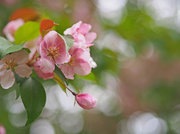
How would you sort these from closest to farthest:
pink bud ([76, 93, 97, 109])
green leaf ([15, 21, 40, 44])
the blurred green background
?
pink bud ([76, 93, 97, 109]) < green leaf ([15, 21, 40, 44]) < the blurred green background

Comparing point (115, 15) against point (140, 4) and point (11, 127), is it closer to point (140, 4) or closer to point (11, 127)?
point (140, 4)

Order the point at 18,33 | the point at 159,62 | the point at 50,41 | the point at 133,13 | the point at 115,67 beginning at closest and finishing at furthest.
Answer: the point at 50,41 → the point at 18,33 → the point at 115,67 → the point at 133,13 → the point at 159,62

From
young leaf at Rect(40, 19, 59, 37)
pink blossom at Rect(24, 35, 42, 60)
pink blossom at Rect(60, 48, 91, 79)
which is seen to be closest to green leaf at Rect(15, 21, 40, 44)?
pink blossom at Rect(24, 35, 42, 60)

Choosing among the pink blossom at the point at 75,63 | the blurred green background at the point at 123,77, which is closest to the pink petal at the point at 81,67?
the pink blossom at the point at 75,63

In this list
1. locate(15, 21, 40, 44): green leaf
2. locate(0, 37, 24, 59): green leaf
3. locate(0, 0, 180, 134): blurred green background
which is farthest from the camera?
locate(0, 0, 180, 134): blurred green background

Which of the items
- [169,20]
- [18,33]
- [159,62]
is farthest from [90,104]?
[159,62]

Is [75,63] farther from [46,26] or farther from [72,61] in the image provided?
[46,26]

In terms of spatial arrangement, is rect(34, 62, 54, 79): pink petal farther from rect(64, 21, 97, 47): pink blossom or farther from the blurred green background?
the blurred green background
